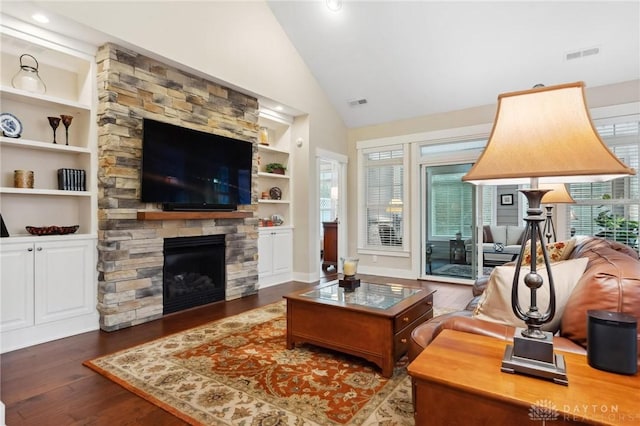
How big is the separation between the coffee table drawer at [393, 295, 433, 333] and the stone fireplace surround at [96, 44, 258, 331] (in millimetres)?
2659

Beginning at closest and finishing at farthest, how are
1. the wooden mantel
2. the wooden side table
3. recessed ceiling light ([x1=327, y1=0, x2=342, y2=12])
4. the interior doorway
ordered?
the wooden side table → the wooden mantel → recessed ceiling light ([x1=327, y1=0, x2=342, y2=12]) → the interior doorway

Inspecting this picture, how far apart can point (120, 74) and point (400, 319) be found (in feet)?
11.3

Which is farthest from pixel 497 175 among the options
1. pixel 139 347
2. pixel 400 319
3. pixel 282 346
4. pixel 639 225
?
pixel 639 225

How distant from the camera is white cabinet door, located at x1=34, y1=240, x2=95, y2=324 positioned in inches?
121

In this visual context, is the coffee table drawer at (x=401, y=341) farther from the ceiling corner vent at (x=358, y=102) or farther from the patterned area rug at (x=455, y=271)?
the ceiling corner vent at (x=358, y=102)

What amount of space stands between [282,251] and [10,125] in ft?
12.0

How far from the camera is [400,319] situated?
247 cm

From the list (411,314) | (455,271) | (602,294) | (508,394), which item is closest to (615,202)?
(455,271)

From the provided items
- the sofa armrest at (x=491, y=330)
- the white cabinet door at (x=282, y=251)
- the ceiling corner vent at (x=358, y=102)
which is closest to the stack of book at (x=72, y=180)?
the white cabinet door at (x=282, y=251)

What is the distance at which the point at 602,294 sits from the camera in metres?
1.28

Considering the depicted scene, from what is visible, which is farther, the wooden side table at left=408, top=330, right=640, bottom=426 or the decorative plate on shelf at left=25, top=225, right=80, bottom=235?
the decorative plate on shelf at left=25, top=225, right=80, bottom=235

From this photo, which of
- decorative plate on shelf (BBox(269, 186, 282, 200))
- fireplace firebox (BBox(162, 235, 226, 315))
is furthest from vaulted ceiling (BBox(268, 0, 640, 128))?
fireplace firebox (BBox(162, 235, 226, 315))

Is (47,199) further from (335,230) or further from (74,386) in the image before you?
(335,230)

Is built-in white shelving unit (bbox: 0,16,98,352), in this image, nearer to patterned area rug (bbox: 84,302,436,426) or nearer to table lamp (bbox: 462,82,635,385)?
patterned area rug (bbox: 84,302,436,426)
